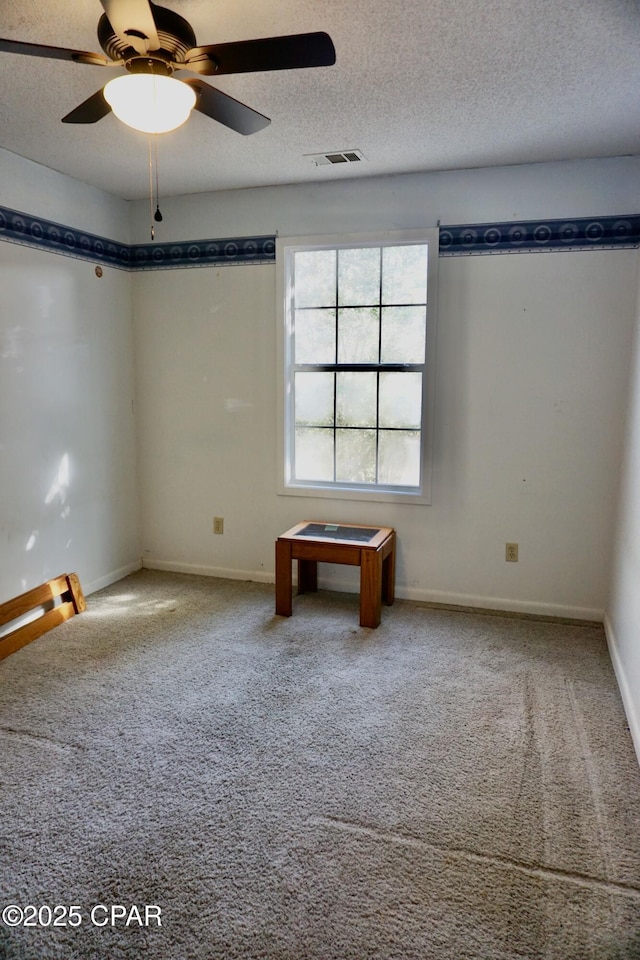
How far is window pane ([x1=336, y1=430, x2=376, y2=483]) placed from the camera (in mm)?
3682

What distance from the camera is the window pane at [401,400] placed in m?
3.53

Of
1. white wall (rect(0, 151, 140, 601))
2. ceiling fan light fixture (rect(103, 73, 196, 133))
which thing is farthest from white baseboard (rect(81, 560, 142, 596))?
ceiling fan light fixture (rect(103, 73, 196, 133))

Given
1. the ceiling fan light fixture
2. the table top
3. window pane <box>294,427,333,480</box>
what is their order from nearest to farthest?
1. the ceiling fan light fixture
2. the table top
3. window pane <box>294,427,333,480</box>

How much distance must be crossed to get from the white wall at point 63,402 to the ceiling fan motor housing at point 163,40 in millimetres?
1657

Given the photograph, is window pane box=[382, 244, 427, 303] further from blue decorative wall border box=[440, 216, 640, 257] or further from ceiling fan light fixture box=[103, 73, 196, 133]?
ceiling fan light fixture box=[103, 73, 196, 133]

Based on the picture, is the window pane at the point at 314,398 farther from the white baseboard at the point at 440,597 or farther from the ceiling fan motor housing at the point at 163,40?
the ceiling fan motor housing at the point at 163,40

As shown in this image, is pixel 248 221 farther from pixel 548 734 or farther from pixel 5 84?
pixel 548 734

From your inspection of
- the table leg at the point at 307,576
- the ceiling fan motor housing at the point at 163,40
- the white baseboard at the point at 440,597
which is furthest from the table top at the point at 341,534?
the ceiling fan motor housing at the point at 163,40

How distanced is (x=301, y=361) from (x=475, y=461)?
1233 mm

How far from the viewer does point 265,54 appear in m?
1.60

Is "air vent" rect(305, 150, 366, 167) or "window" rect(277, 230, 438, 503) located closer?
"air vent" rect(305, 150, 366, 167)

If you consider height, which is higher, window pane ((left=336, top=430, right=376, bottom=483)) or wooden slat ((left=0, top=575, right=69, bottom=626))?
window pane ((left=336, top=430, right=376, bottom=483))

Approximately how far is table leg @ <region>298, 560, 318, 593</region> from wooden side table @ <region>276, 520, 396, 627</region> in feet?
0.88

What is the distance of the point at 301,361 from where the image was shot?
12.3 feet
